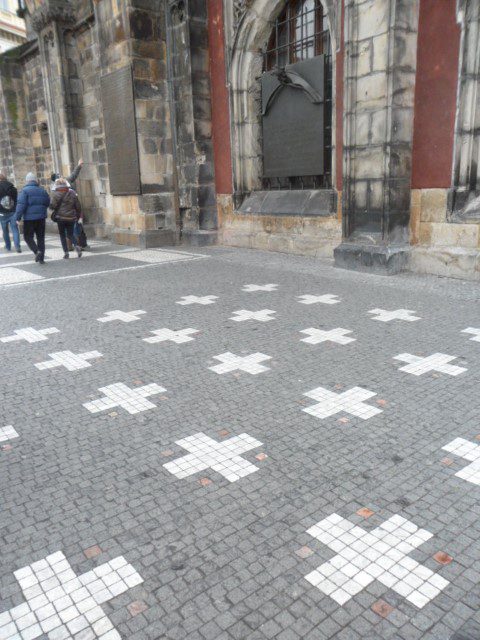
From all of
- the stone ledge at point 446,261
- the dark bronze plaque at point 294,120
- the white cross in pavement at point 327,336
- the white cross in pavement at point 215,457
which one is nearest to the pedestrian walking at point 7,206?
the dark bronze plaque at point 294,120

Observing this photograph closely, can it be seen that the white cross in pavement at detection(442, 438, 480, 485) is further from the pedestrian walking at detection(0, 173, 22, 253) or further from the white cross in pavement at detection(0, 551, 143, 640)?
the pedestrian walking at detection(0, 173, 22, 253)

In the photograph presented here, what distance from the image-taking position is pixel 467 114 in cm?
650

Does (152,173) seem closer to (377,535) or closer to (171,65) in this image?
(171,65)

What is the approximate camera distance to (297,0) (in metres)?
9.09

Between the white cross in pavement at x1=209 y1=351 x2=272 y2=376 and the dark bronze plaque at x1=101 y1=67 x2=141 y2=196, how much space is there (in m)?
7.99

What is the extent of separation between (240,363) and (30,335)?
2251 millimetres

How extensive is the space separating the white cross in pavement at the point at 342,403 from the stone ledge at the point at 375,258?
13.2 ft

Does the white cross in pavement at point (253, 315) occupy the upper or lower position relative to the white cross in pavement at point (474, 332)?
upper

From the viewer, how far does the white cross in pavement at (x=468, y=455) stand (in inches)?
99.0

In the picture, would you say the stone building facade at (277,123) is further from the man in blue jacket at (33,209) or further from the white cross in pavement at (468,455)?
the white cross in pavement at (468,455)

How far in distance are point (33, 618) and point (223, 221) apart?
981 cm

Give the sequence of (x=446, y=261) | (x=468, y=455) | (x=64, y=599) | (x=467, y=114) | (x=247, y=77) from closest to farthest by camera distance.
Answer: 1. (x=64, y=599)
2. (x=468, y=455)
3. (x=467, y=114)
4. (x=446, y=261)
5. (x=247, y=77)

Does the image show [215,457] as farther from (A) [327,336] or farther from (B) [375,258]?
(B) [375,258]

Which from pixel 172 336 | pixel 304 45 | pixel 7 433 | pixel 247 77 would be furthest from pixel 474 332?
pixel 247 77
